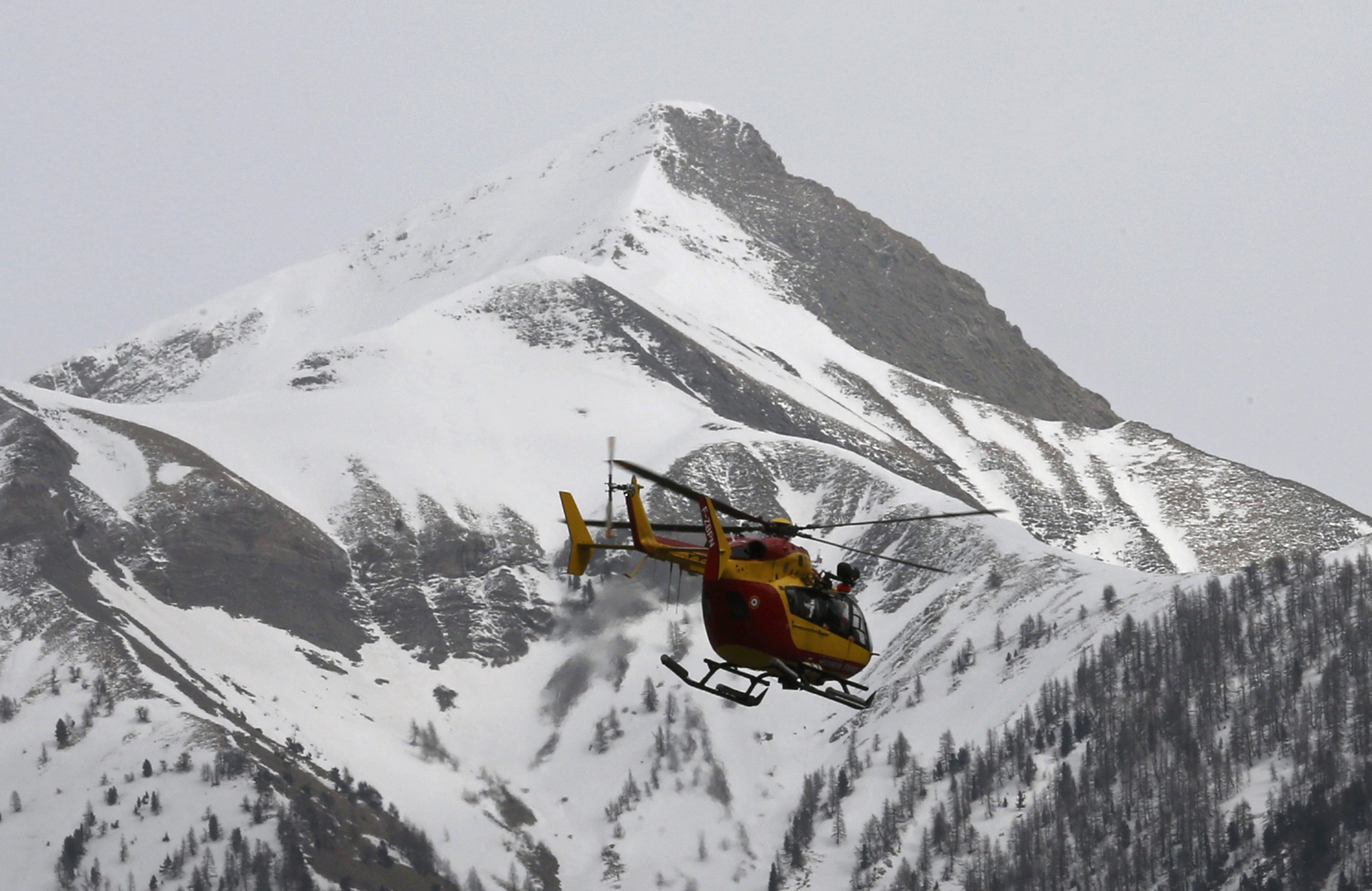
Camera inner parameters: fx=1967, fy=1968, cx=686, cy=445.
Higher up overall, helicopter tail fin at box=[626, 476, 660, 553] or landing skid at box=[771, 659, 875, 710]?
helicopter tail fin at box=[626, 476, 660, 553]

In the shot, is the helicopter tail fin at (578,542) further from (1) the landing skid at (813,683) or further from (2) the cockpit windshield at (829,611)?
(1) the landing skid at (813,683)

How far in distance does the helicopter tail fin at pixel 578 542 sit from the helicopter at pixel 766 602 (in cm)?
262

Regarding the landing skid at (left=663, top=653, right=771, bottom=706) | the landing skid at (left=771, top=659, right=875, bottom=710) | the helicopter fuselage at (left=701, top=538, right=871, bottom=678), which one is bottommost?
the landing skid at (left=663, top=653, right=771, bottom=706)

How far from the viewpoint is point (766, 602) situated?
60.2m

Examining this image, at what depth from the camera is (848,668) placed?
Answer: 209 feet

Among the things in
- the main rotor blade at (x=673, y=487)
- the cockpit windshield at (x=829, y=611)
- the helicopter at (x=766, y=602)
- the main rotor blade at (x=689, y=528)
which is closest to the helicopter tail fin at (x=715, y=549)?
the helicopter at (x=766, y=602)

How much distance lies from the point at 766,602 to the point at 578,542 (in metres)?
8.52

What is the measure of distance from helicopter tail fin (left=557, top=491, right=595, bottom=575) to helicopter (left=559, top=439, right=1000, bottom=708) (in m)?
2.62

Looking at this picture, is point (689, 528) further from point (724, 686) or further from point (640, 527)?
point (724, 686)

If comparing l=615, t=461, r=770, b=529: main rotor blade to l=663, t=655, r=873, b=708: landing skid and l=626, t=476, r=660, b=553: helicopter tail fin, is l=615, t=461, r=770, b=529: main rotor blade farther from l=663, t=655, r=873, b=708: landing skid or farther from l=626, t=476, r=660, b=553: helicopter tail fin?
l=663, t=655, r=873, b=708: landing skid

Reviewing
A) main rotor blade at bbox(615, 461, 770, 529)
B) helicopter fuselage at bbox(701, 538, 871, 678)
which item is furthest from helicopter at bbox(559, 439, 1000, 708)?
main rotor blade at bbox(615, 461, 770, 529)

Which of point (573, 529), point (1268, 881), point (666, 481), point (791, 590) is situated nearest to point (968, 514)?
point (791, 590)

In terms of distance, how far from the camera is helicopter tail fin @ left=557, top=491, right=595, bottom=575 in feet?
215

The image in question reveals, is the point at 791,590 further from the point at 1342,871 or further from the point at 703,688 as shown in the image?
the point at 1342,871
